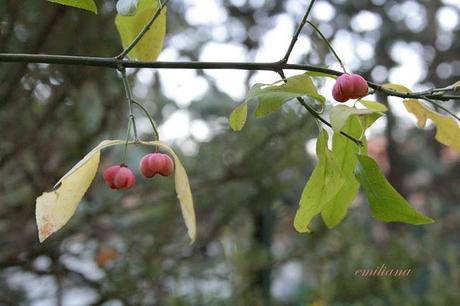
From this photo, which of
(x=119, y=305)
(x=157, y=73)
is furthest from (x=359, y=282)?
(x=157, y=73)

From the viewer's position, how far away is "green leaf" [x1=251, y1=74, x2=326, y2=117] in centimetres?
41

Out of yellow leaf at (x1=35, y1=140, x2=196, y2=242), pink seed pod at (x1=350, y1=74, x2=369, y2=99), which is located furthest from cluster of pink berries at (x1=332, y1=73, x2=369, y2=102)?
yellow leaf at (x1=35, y1=140, x2=196, y2=242)

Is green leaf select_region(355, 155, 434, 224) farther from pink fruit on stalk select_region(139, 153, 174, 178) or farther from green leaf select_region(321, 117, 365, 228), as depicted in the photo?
pink fruit on stalk select_region(139, 153, 174, 178)

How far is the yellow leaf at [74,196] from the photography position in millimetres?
396

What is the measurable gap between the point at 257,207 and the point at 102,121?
55 cm

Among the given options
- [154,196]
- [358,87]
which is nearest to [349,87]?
[358,87]

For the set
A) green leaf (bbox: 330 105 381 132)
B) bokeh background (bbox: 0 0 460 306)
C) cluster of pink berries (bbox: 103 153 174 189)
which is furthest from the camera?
bokeh background (bbox: 0 0 460 306)

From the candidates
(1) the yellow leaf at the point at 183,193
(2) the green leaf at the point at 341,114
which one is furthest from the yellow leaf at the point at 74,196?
(2) the green leaf at the point at 341,114

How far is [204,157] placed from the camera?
4.94 ft

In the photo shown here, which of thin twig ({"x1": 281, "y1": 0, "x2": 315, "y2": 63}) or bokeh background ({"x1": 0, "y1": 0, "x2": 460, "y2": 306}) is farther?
bokeh background ({"x1": 0, "y1": 0, "x2": 460, "y2": 306})

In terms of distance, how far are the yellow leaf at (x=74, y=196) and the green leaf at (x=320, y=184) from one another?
91 millimetres

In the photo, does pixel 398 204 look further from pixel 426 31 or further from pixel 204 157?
pixel 426 31

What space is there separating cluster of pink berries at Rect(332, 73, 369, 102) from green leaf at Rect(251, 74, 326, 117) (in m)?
0.01

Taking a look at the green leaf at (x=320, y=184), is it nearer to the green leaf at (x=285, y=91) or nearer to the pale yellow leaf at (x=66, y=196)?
the green leaf at (x=285, y=91)
